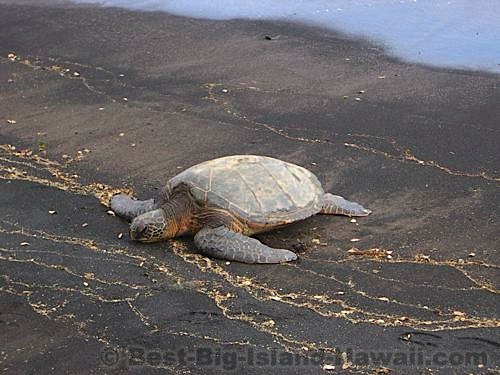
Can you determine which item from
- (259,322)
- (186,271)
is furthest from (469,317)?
(186,271)

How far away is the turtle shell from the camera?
5.03m

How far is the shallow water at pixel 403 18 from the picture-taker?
877 centimetres

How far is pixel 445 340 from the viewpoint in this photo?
3.83 meters

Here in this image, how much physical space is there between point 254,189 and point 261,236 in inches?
12.9

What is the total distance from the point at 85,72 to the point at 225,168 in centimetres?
374

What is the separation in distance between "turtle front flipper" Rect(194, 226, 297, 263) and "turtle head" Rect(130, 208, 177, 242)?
0.70ft

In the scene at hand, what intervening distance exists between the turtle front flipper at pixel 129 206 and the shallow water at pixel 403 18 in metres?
4.29

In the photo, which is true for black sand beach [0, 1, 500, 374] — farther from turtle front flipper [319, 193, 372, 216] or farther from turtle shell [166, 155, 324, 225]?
turtle shell [166, 155, 324, 225]

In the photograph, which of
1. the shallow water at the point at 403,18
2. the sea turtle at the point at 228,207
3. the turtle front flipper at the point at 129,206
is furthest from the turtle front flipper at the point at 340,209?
the shallow water at the point at 403,18

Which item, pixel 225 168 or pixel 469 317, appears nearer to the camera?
pixel 469 317

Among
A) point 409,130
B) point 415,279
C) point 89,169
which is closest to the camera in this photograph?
point 415,279

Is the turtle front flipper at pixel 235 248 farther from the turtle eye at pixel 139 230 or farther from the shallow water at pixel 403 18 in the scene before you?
the shallow water at pixel 403 18

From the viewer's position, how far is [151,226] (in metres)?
4.98

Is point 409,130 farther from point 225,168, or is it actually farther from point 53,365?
point 53,365
